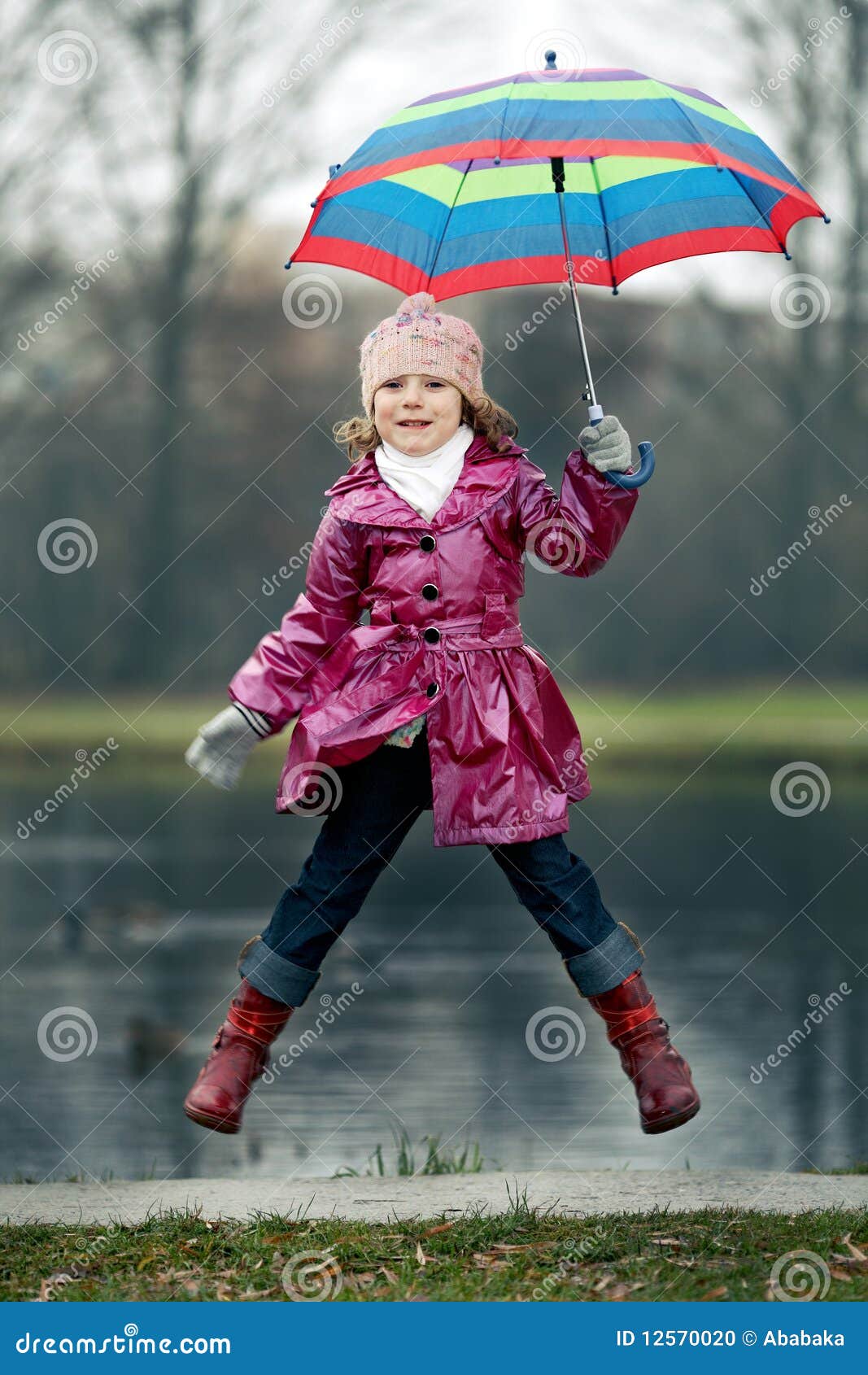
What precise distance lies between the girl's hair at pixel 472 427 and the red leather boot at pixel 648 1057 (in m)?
1.23

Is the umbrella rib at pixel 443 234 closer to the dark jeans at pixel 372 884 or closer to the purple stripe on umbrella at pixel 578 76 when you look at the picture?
the purple stripe on umbrella at pixel 578 76

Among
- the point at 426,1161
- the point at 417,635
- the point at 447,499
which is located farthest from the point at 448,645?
the point at 426,1161

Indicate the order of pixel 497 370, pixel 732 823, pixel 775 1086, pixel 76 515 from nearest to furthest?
pixel 775 1086 → pixel 732 823 → pixel 497 370 → pixel 76 515

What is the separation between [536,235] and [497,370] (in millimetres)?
14276

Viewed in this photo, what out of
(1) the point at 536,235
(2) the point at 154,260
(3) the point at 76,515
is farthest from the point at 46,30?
(1) the point at 536,235

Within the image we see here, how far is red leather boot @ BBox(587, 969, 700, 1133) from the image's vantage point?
3.36 metres

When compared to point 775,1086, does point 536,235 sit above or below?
above

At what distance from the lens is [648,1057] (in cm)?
342

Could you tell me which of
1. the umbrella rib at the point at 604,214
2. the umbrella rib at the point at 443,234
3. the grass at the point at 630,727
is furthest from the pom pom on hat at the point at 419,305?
the grass at the point at 630,727

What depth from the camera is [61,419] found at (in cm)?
1814

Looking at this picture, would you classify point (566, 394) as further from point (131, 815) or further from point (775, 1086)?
point (775, 1086)

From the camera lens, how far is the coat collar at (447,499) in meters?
3.46

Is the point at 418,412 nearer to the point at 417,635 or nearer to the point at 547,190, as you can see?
the point at 417,635

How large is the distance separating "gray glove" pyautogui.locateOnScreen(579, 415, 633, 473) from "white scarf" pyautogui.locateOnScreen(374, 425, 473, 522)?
0.35 meters
